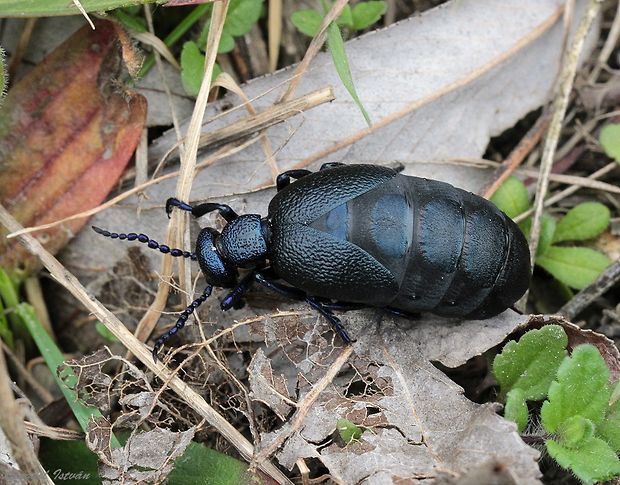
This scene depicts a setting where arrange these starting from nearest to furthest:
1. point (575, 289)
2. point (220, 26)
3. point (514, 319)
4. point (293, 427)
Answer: point (293, 427) → point (514, 319) → point (220, 26) → point (575, 289)

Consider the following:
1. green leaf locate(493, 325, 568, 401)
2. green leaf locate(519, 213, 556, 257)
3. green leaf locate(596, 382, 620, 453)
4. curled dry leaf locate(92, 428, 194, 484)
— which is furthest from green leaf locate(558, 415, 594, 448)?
curled dry leaf locate(92, 428, 194, 484)

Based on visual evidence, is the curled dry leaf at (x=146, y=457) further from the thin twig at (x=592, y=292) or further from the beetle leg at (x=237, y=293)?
the thin twig at (x=592, y=292)

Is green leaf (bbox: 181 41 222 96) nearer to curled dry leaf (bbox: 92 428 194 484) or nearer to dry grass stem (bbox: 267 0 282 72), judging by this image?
dry grass stem (bbox: 267 0 282 72)

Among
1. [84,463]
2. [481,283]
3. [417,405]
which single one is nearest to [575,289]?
Result: [481,283]

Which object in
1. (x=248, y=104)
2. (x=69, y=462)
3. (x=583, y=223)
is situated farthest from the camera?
(x=583, y=223)

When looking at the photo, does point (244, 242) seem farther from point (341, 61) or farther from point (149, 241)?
point (341, 61)

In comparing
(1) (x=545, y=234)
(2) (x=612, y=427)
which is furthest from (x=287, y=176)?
(2) (x=612, y=427)

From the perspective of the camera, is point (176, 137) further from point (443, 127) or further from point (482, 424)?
point (482, 424)

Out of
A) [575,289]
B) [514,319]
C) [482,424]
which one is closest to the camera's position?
[482,424]
